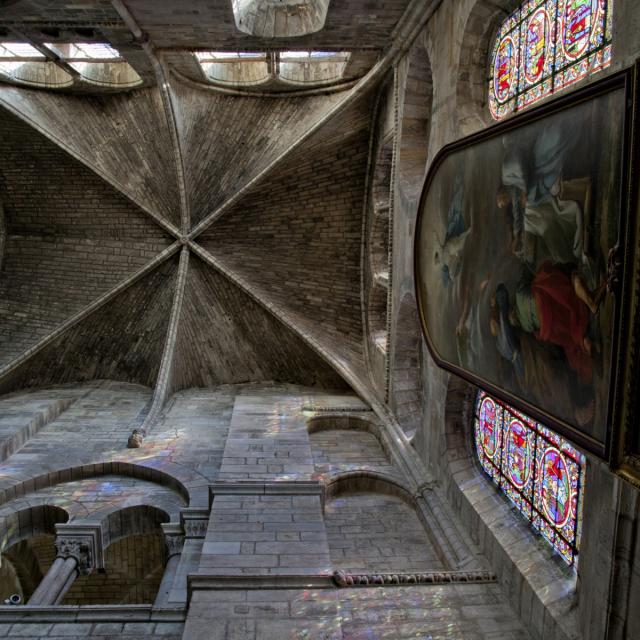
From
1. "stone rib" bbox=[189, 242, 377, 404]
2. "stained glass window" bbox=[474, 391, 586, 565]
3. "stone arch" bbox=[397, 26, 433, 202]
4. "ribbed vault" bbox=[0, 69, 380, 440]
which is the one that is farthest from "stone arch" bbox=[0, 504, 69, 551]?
"stone arch" bbox=[397, 26, 433, 202]

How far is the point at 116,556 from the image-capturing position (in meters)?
11.1

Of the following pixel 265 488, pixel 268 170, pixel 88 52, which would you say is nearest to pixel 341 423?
pixel 265 488

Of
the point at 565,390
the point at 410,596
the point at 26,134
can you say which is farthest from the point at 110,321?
the point at 565,390

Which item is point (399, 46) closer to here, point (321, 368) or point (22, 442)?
point (321, 368)

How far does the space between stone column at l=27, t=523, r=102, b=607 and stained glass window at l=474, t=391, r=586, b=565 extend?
495cm

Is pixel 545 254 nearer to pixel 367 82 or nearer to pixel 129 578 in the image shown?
pixel 367 82

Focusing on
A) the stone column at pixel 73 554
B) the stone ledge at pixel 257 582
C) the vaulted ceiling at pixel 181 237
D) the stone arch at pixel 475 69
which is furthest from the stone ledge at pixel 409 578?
the vaulted ceiling at pixel 181 237

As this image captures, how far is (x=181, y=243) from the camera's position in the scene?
13.5m

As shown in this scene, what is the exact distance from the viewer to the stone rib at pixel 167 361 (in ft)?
33.1

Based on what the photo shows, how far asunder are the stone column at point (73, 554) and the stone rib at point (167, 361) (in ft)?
6.68

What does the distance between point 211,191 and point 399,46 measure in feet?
18.9

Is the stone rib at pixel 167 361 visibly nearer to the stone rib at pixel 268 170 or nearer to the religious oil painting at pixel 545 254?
the stone rib at pixel 268 170

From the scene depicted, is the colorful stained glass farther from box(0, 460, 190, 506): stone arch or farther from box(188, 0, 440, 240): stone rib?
box(0, 460, 190, 506): stone arch

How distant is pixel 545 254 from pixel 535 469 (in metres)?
3.06
